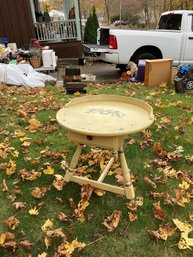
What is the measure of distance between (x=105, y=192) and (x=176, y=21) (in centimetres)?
692

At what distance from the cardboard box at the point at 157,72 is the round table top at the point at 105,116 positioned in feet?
11.8

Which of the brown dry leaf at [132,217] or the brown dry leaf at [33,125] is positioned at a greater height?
the brown dry leaf at [33,125]

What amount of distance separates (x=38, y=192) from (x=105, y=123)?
0.97 meters

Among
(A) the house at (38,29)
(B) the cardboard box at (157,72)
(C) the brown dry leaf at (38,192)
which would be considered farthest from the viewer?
(A) the house at (38,29)

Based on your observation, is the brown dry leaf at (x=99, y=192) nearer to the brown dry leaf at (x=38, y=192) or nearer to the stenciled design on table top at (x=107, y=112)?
the brown dry leaf at (x=38, y=192)

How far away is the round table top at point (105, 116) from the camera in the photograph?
2.14m

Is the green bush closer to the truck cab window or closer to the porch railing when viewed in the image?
the porch railing

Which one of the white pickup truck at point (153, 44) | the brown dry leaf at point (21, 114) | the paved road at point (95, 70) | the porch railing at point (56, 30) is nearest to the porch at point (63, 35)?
the porch railing at point (56, 30)

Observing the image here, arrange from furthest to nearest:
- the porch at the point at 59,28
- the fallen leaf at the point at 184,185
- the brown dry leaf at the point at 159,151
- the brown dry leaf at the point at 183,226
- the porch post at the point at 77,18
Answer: the porch at the point at 59,28 < the porch post at the point at 77,18 < the brown dry leaf at the point at 159,151 < the fallen leaf at the point at 184,185 < the brown dry leaf at the point at 183,226

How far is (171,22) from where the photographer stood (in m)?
8.24

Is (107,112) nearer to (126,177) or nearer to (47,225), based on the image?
(126,177)

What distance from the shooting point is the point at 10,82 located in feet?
22.1

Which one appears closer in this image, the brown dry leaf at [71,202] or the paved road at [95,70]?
the brown dry leaf at [71,202]

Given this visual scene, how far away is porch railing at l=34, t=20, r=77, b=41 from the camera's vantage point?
10.7 m
